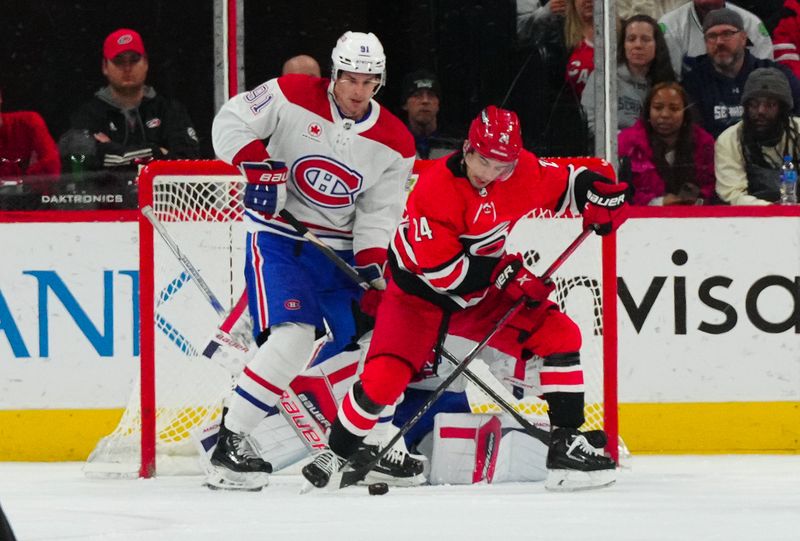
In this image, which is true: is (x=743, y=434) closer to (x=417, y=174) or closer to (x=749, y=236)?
(x=749, y=236)

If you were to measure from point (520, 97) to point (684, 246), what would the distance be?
0.70 meters

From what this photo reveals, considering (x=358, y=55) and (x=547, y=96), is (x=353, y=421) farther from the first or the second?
(x=547, y=96)

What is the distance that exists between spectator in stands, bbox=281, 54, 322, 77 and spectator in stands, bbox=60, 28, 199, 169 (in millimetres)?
356

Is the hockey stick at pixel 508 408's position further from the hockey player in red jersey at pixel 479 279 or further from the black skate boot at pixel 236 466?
the black skate boot at pixel 236 466

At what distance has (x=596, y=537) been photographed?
3.13 metres

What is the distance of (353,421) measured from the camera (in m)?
3.99

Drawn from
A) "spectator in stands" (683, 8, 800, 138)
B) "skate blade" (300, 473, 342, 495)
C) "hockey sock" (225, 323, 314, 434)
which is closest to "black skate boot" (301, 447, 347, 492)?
"skate blade" (300, 473, 342, 495)

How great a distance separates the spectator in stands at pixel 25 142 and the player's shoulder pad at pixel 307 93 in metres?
1.03

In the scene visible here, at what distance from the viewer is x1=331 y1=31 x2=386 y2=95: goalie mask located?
4141mm

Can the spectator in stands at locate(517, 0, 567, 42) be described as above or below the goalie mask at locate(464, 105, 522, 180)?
above

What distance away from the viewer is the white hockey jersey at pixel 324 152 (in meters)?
4.24

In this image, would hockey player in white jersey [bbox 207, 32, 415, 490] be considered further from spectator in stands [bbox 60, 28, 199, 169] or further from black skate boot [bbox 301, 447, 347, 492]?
spectator in stands [bbox 60, 28, 199, 169]

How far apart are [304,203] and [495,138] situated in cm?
66

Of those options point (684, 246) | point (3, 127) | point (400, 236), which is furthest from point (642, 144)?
point (3, 127)
